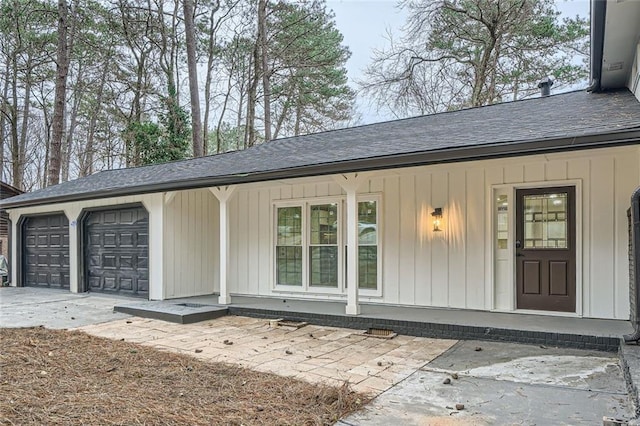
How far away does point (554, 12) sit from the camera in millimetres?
13164

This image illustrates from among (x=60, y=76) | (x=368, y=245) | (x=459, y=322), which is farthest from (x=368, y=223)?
(x=60, y=76)

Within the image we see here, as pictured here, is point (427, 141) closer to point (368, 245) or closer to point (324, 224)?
point (368, 245)

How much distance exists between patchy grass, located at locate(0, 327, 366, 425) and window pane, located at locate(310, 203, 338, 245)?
11.3 ft

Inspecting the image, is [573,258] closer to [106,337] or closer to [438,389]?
[438,389]

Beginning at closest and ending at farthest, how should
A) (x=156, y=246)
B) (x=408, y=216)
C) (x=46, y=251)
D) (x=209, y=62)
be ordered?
(x=408, y=216) → (x=156, y=246) → (x=46, y=251) → (x=209, y=62)

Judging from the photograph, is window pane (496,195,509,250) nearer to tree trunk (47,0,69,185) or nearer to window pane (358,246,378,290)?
window pane (358,246,378,290)

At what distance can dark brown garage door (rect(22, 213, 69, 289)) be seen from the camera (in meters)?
10.1

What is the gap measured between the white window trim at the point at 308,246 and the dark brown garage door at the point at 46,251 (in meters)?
5.22

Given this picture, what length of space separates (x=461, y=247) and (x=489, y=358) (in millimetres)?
2103

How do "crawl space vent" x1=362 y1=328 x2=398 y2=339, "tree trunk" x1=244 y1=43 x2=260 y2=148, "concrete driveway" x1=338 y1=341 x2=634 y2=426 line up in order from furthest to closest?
"tree trunk" x1=244 y1=43 x2=260 y2=148 → "crawl space vent" x1=362 y1=328 x2=398 y2=339 → "concrete driveway" x1=338 y1=341 x2=634 y2=426

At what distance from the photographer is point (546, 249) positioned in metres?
5.70

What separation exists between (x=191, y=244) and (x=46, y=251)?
15.1 ft

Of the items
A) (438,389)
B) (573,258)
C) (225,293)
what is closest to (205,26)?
(225,293)

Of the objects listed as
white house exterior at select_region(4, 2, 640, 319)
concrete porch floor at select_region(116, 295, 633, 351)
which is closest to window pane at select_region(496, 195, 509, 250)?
white house exterior at select_region(4, 2, 640, 319)
